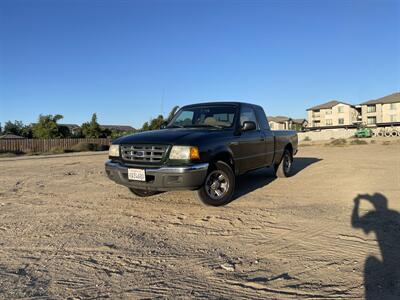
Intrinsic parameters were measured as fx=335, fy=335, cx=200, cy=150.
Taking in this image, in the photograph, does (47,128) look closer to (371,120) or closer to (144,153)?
→ (144,153)

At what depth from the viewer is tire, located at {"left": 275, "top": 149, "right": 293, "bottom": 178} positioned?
8953mm

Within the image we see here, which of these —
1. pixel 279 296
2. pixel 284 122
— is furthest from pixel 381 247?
pixel 284 122

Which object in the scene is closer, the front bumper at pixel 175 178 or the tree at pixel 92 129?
the front bumper at pixel 175 178

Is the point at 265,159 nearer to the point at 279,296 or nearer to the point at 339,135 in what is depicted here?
the point at 279,296

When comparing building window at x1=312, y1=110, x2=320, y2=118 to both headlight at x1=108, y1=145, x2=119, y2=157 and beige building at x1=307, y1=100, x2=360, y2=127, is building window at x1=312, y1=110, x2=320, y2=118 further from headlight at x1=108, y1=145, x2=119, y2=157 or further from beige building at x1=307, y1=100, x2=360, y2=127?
headlight at x1=108, y1=145, x2=119, y2=157

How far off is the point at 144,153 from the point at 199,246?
2.18 m

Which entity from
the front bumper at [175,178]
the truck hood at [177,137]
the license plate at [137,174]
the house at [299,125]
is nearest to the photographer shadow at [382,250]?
the front bumper at [175,178]

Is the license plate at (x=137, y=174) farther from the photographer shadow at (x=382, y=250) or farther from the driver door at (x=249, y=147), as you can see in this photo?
the photographer shadow at (x=382, y=250)

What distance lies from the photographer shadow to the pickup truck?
86.1 inches

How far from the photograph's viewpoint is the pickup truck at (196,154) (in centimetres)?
528

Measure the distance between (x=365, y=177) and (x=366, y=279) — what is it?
21.1 ft

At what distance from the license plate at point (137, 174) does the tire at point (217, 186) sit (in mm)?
922

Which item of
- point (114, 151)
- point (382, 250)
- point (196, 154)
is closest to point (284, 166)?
point (196, 154)

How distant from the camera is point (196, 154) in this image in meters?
5.31
